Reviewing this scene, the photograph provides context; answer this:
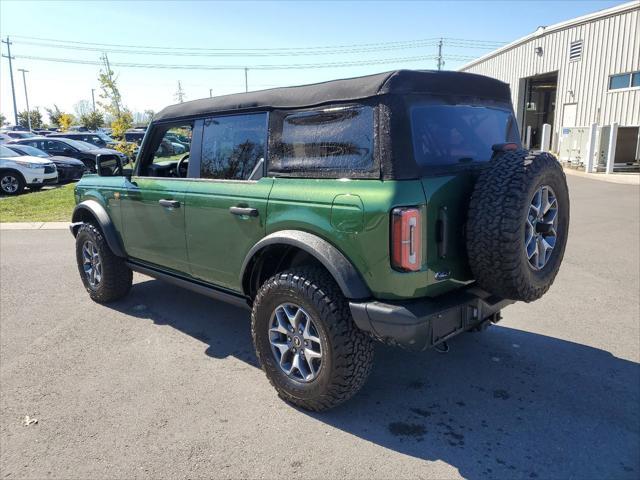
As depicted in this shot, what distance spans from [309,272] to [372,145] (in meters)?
0.85

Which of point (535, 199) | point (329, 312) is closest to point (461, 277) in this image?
point (535, 199)

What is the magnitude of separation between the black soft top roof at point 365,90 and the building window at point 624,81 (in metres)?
22.3

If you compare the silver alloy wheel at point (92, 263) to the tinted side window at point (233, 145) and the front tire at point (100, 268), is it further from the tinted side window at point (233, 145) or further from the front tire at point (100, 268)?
the tinted side window at point (233, 145)

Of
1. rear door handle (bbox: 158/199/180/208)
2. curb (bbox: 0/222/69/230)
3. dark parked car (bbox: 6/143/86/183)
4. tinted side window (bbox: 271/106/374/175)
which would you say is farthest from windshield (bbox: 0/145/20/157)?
tinted side window (bbox: 271/106/374/175)

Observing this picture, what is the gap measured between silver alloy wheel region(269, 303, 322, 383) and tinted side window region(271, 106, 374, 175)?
0.91m

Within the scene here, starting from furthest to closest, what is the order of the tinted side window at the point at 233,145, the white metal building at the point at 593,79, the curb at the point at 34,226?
the white metal building at the point at 593,79, the curb at the point at 34,226, the tinted side window at the point at 233,145

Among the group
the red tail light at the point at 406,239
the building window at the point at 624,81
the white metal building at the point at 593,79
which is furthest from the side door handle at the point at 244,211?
the building window at the point at 624,81

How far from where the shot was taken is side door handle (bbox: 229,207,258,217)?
3338 millimetres

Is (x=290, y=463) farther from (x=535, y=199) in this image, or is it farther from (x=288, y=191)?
(x=535, y=199)

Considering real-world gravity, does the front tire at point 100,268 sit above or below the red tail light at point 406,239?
below

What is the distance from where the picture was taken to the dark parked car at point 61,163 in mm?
16938

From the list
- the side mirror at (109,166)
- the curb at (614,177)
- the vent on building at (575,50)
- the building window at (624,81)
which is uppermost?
the vent on building at (575,50)

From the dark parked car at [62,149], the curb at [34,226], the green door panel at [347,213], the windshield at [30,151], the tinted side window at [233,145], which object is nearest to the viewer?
the green door panel at [347,213]

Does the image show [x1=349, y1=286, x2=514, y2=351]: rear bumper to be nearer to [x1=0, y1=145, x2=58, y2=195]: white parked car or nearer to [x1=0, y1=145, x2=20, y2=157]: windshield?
[x1=0, y1=145, x2=58, y2=195]: white parked car
